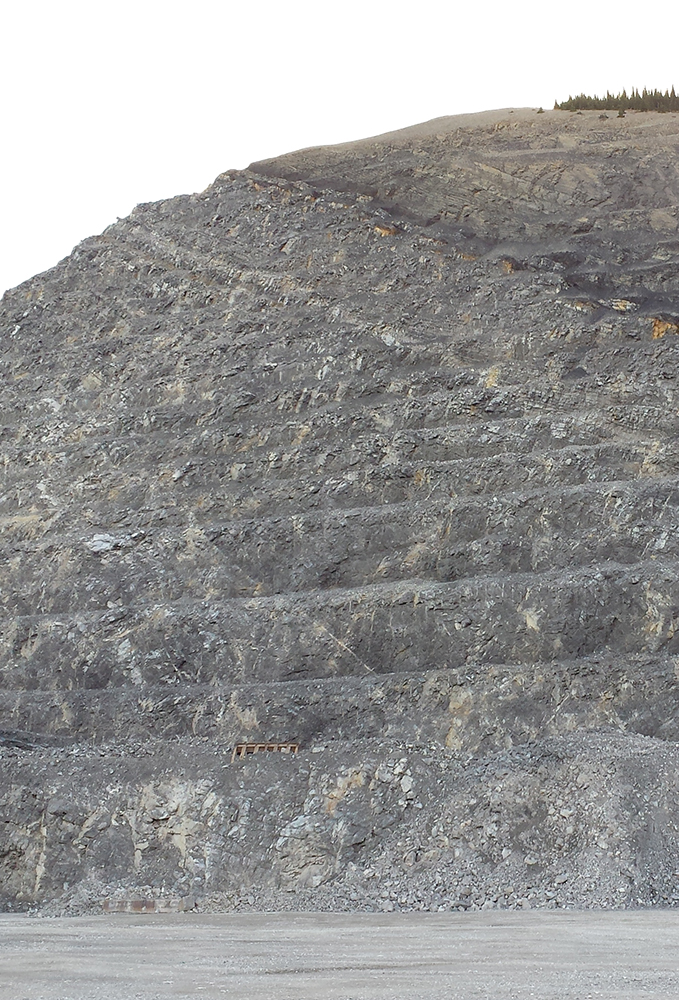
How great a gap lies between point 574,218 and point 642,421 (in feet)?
37.3

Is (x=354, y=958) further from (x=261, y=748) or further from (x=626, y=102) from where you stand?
(x=626, y=102)

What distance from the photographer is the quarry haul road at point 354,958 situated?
9805 mm

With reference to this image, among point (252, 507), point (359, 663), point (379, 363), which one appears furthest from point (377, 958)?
point (379, 363)

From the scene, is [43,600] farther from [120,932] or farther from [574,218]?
[574,218]

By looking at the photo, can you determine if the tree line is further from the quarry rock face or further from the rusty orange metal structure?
the rusty orange metal structure

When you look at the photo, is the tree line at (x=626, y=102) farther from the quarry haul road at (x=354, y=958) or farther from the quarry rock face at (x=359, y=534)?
the quarry haul road at (x=354, y=958)

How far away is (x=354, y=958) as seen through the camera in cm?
1199

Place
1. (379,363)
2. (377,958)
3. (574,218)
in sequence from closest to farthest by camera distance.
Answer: (377,958) < (379,363) < (574,218)

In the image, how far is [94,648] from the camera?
26.0 m

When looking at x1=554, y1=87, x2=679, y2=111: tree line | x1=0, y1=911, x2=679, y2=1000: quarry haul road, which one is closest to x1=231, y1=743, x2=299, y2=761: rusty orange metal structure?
x1=0, y1=911, x2=679, y2=1000: quarry haul road

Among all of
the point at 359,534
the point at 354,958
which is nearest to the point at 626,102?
the point at 359,534

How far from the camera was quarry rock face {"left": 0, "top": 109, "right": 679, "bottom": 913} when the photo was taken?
1977 centimetres

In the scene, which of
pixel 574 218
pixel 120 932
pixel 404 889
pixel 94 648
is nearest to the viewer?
pixel 120 932

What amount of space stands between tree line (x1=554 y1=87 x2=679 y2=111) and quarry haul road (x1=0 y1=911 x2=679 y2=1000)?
109 ft
